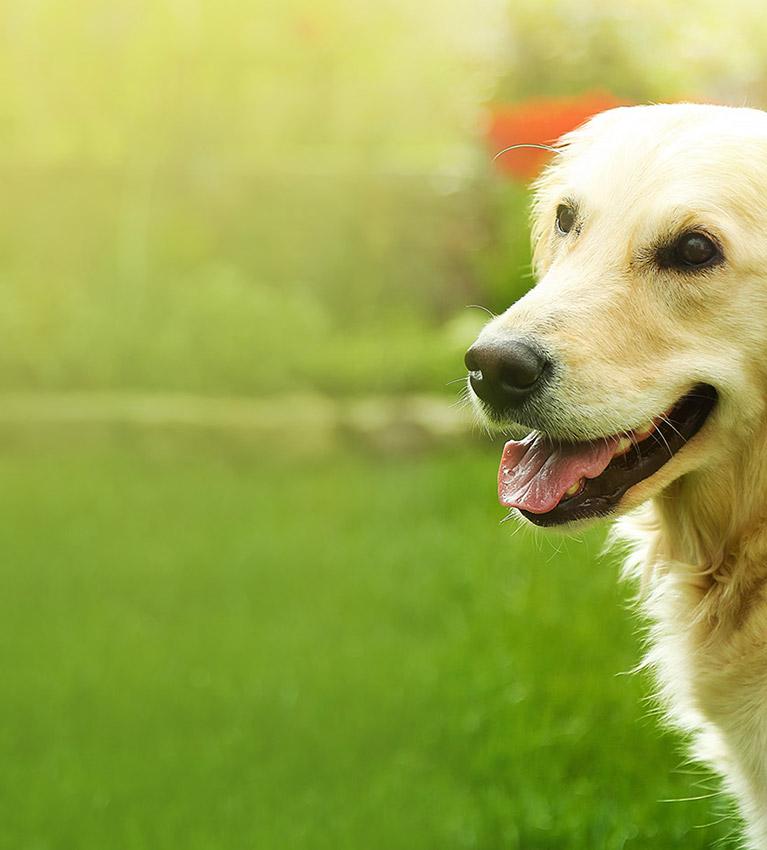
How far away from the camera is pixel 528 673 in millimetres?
3896

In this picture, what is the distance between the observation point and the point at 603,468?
90.0 inches

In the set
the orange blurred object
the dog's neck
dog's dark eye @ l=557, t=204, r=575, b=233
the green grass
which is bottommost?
the green grass

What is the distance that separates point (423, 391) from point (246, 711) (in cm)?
324

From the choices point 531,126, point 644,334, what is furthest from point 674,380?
point 531,126

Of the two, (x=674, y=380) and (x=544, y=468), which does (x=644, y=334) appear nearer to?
(x=674, y=380)

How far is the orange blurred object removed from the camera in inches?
332

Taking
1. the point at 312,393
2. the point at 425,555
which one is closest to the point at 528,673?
the point at 425,555

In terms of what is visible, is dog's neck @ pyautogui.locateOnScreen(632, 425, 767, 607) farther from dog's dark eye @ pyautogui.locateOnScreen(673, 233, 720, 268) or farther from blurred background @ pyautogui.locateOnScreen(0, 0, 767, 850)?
blurred background @ pyautogui.locateOnScreen(0, 0, 767, 850)

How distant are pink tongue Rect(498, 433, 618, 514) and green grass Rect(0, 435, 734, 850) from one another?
3.46ft

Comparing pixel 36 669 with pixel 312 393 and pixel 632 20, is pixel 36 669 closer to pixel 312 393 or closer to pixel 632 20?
pixel 312 393

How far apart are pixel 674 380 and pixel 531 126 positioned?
657cm

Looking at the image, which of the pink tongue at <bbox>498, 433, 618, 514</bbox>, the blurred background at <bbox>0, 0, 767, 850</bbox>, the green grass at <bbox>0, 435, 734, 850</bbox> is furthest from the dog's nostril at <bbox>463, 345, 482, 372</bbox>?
the green grass at <bbox>0, 435, 734, 850</bbox>

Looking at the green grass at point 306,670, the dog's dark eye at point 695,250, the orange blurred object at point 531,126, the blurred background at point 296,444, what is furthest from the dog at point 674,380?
the orange blurred object at point 531,126

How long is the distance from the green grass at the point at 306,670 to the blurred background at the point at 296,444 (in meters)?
0.01
